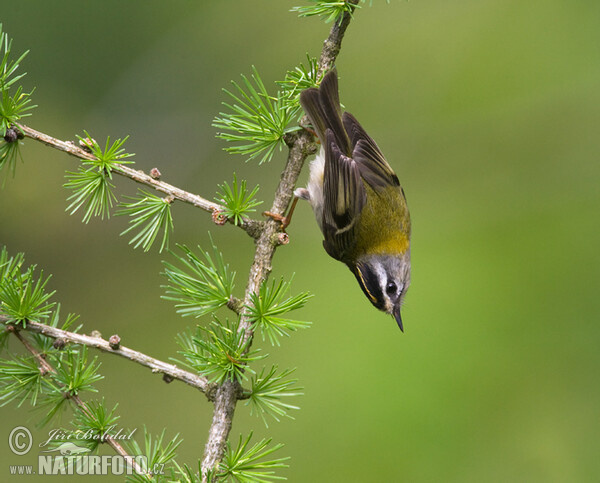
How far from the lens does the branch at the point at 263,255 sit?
5.30ft

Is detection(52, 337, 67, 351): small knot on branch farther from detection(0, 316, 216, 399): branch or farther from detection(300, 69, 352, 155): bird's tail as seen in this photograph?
detection(300, 69, 352, 155): bird's tail

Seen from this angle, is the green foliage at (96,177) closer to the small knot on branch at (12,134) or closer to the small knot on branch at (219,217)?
the small knot on branch at (12,134)

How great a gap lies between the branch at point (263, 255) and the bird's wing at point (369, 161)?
109 centimetres

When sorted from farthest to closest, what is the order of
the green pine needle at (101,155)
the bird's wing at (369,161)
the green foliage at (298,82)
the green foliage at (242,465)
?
the bird's wing at (369,161) → the green foliage at (298,82) → the green pine needle at (101,155) → the green foliage at (242,465)

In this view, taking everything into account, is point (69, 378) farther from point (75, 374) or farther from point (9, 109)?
point (9, 109)

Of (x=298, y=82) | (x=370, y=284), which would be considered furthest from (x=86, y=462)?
(x=370, y=284)

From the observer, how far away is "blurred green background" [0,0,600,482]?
3264 millimetres

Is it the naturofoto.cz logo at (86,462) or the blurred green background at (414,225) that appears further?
the blurred green background at (414,225)

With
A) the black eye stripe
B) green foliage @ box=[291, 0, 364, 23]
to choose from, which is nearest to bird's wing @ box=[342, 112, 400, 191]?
the black eye stripe

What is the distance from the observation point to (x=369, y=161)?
3141 millimetres

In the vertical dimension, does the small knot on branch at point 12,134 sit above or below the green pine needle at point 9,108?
below

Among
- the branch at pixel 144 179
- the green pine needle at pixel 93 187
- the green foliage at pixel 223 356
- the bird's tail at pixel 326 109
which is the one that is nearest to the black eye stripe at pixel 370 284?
the bird's tail at pixel 326 109

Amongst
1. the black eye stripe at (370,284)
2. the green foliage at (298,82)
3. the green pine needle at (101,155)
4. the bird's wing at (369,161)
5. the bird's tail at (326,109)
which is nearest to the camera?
the green pine needle at (101,155)

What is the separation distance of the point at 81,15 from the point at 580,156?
3234 millimetres
